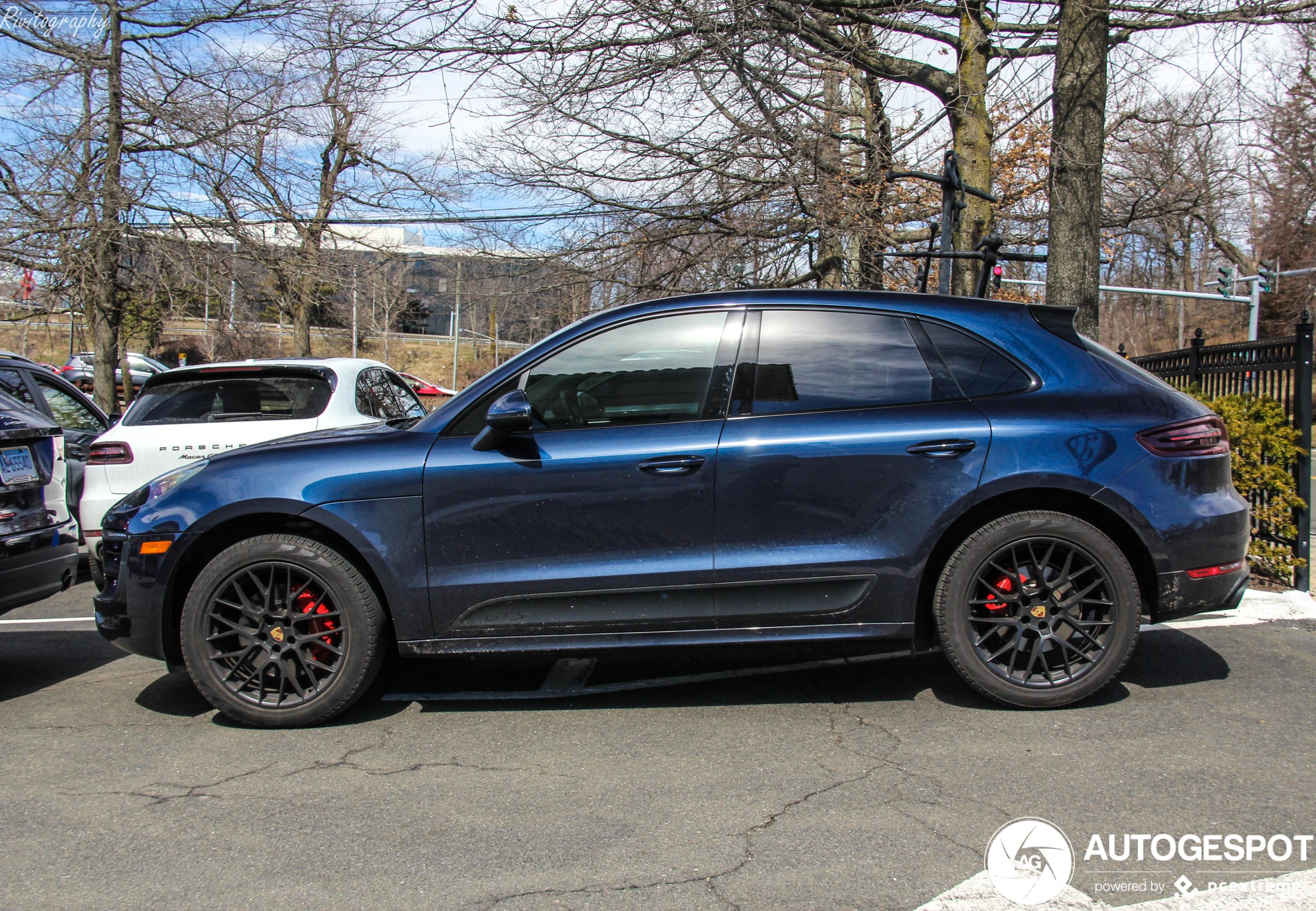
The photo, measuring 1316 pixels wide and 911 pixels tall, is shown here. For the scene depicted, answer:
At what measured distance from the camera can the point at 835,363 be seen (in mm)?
4258

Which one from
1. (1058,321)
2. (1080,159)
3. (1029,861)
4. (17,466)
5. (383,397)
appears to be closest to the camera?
(1029,861)

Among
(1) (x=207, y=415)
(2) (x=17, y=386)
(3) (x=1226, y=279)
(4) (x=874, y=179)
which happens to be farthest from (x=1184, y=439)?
(3) (x=1226, y=279)

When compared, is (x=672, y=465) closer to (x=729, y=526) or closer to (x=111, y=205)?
(x=729, y=526)

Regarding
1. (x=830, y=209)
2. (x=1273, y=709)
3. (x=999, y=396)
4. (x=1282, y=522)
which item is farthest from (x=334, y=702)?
(x=830, y=209)

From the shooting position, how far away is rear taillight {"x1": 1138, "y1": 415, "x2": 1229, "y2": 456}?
408cm

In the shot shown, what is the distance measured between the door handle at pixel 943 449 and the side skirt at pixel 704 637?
2.36 ft

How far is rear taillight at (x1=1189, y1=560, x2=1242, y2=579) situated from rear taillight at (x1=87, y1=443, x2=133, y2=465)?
6866mm

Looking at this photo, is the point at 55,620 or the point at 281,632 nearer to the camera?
the point at 281,632

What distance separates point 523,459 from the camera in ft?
13.5

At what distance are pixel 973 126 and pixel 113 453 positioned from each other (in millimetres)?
8876

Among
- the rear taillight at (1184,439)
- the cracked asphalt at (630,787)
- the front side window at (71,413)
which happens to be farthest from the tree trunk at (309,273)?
the rear taillight at (1184,439)

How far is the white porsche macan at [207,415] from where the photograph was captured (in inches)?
280

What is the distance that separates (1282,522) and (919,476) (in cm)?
368

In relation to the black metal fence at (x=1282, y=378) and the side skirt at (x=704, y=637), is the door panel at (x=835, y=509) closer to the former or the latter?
the side skirt at (x=704, y=637)
